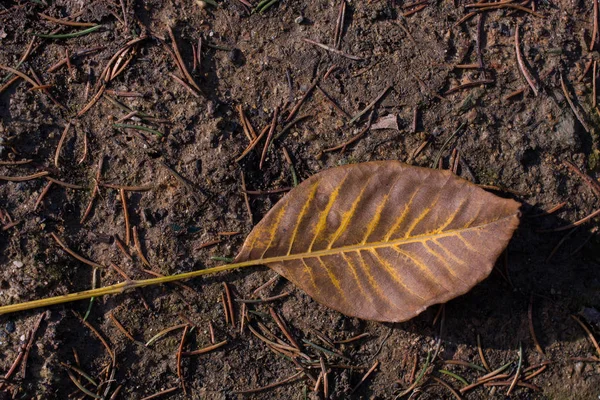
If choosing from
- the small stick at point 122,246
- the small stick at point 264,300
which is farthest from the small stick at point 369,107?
the small stick at point 122,246

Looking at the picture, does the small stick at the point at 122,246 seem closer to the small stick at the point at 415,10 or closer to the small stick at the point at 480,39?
the small stick at the point at 415,10

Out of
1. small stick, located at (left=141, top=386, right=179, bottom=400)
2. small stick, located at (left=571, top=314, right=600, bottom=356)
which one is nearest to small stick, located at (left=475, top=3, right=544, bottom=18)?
small stick, located at (left=571, top=314, right=600, bottom=356)

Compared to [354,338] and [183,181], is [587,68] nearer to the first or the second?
[354,338]

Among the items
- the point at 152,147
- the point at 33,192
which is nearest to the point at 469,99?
the point at 152,147

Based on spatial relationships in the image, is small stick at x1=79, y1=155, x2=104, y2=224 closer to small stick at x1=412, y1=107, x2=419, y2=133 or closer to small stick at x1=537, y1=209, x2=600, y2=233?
small stick at x1=412, y1=107, x2=419, y2=133

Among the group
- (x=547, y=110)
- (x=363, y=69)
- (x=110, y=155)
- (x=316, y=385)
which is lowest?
(x=316, y=385)

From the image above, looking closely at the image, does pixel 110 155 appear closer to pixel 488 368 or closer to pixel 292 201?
pixel 292 201
